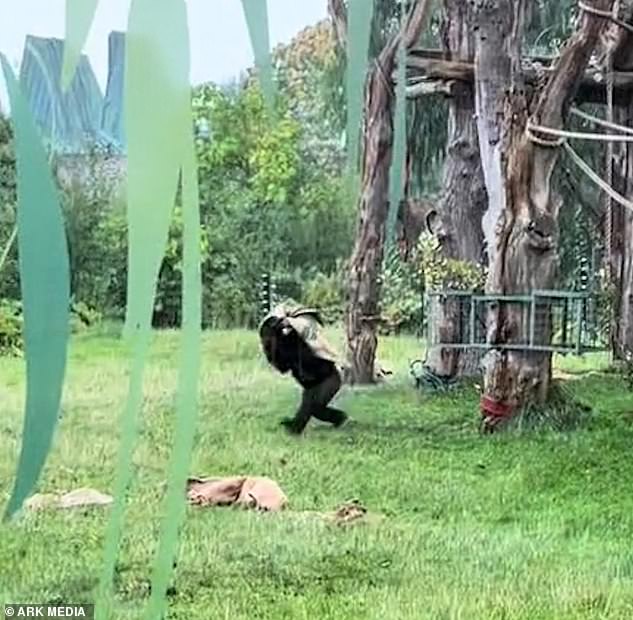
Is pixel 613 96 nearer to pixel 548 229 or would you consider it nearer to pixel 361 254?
pixel 548 229

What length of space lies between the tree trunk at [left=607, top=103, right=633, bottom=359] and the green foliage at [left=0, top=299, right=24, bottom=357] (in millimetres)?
814

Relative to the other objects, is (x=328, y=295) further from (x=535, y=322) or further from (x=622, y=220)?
(x=622, y=220)

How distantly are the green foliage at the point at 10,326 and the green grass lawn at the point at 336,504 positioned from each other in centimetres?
2

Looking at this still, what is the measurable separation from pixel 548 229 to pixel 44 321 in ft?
2.58

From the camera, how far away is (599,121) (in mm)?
1972

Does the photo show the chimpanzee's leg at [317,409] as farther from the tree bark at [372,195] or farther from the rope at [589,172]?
the rope at [589,172]

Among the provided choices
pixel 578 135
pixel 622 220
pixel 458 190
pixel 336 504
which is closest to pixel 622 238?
pixel 622 220

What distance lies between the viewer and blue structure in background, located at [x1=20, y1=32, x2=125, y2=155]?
149 cm

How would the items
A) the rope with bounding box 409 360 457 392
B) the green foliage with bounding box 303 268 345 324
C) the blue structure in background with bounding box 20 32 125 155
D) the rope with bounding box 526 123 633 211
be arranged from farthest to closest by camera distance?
the rope with bounding box 526 123 633 211 < the rope with bounding box 409 360 457 392 < the green foliage with bounding box 303 268 345 324 < the blue structure in background with bounding box 20 32 125 155

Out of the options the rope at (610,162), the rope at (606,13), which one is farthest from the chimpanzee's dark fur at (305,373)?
the rope at (606,13)

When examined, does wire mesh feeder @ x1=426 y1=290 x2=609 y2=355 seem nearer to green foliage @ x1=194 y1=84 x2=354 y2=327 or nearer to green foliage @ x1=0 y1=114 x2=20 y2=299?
green foliage @ x1=194 y1=84 x2=354 y2=327

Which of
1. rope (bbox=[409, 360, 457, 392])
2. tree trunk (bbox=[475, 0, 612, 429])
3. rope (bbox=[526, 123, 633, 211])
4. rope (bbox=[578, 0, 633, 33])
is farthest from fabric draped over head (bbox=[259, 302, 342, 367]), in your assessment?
rope (bbox=[578, 0, 633, 33])

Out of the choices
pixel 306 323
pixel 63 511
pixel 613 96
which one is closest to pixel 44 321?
pixel 63 511

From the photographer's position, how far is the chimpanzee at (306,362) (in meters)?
1.72
